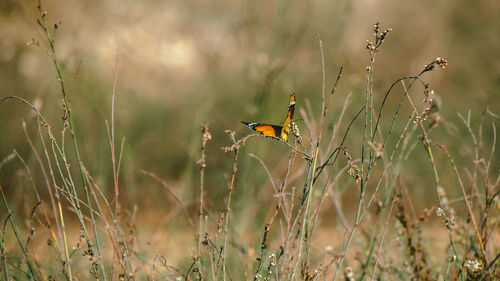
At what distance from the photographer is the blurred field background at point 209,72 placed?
247 centimetres

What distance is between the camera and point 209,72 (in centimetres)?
238

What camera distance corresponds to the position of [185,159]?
280 centimetres

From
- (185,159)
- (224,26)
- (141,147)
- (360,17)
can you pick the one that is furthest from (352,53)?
(141,147)

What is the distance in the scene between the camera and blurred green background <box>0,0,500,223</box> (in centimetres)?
249

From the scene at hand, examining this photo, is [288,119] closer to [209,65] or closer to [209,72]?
[209,72]

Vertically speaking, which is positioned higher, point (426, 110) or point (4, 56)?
point (4, 56)

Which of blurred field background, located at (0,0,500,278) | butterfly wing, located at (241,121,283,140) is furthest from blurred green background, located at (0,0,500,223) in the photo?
butterfly wing, located at (241,121,283,140)

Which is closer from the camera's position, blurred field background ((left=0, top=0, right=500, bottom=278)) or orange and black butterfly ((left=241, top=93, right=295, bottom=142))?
orange and black butterfly ((left=241, top=93, right=295, bottom=142))

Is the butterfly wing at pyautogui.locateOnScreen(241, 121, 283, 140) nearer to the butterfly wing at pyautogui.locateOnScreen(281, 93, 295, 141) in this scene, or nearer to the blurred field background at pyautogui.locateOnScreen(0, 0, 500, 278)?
the butterfly wing at pyautogui.locateOnScreen(281, 93, 295, 141)

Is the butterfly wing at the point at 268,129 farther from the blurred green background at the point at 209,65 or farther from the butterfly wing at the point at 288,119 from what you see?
the blurred green background at the point at 209,65

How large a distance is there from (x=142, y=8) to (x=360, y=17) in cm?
160

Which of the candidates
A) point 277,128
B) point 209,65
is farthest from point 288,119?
point 209,65

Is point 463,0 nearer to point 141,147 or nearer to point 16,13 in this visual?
point 141,147

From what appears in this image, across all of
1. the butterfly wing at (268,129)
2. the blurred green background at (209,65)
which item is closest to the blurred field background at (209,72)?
the blurred green background at (209,65)
